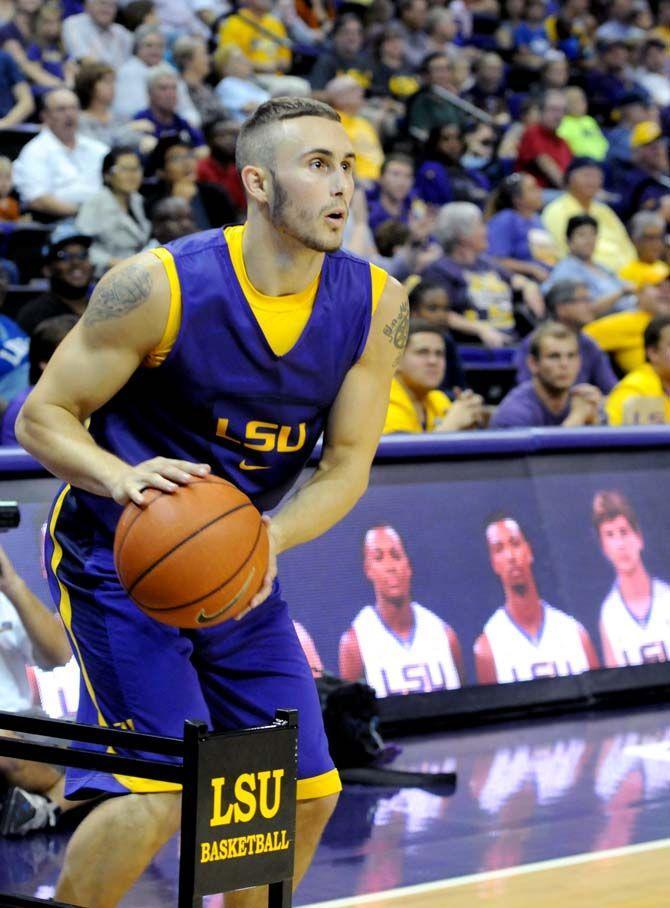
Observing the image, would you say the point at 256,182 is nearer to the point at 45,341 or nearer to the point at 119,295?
the point at 119,295

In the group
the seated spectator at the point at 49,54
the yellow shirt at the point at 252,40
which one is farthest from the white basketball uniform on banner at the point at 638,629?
the yellow shirt at the point at 252,40

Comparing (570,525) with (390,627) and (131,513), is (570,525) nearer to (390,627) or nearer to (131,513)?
(390,627)

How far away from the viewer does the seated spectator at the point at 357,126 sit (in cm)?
1189

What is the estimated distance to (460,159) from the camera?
43.5 feet

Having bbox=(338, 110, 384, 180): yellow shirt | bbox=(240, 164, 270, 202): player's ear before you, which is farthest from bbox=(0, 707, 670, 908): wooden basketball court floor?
bbox=(338, 110, 384, 180): yellow shirt

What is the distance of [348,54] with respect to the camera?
13773mm

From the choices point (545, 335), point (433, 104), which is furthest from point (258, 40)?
point (545, 335)

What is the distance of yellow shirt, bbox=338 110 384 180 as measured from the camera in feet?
39.6

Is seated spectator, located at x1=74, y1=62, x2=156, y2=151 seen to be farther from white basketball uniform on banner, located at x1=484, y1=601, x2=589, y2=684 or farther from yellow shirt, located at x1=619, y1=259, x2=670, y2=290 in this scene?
white basketball uniform on banner, located at x1=484, y1=601, x2=589, y2=684

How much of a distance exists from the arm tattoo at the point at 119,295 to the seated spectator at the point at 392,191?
8.11 m

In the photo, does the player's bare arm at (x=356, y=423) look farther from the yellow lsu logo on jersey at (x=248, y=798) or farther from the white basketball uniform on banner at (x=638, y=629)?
the white basketball uniform on banner at (x=638, y=629)

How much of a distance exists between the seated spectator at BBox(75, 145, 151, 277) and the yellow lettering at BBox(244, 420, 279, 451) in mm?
6045

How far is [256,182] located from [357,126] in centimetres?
906

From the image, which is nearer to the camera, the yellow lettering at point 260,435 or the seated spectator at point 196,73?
the yellow lettering at point 260,435
